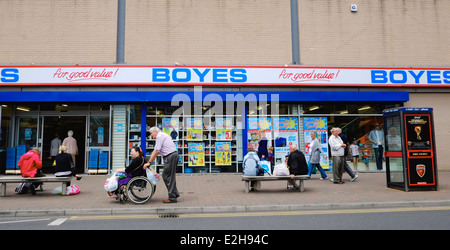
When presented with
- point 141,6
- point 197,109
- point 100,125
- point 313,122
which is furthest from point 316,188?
point 141,6

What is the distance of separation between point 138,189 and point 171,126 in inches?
257

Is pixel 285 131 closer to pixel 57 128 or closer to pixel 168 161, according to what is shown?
pixel 168 161

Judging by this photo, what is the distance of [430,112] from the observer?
9.11 meters

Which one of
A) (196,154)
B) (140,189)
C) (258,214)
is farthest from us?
(196,154)

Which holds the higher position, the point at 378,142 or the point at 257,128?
the point at 257,128

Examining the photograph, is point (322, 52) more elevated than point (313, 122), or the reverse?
point (322, 52)

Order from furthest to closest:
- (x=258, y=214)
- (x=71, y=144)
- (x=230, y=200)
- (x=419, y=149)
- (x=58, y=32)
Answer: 1. (x=58, y=32)
2. (x=71, y=144)
3. (x=419, y=149)
4. (x=230, y=200)
5. (x=258, y=214)

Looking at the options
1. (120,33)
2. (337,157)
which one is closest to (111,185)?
(337,157)

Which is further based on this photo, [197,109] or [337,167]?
[197,109]

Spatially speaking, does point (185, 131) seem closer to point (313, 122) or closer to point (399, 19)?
point (313, 122)

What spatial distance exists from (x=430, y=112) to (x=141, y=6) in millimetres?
11496

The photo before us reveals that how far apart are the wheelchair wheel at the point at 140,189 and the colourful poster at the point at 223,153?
257 inches

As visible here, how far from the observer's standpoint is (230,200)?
7746 millimetres

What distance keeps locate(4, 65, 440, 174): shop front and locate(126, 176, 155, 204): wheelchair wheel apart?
607 cm
